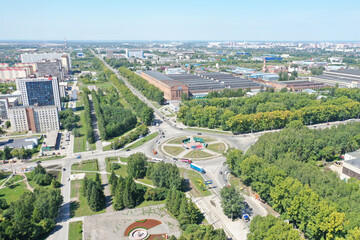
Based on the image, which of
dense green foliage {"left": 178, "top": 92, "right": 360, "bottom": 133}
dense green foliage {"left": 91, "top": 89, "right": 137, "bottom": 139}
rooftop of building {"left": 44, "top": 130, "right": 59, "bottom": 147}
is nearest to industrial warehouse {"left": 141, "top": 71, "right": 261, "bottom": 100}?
dense green foliage {"left": 178, "top": 92, "right": 360, "bottom": 133}

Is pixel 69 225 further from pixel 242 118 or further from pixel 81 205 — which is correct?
pixel 242 118

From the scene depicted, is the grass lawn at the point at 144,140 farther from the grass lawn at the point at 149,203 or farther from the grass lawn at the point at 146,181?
the grass lawn at the point at 149,203

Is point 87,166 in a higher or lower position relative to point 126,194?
lower

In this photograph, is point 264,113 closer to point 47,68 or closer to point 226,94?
point 226,94

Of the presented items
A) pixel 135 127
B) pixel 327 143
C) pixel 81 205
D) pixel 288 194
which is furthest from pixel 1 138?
pixel 327 143

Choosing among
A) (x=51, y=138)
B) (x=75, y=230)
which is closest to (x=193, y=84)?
(x=51, y=138)

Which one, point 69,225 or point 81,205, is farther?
point 81,205

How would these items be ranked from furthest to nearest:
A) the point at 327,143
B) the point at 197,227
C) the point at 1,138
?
the point at 1,138 < the point at 327,143 < the point at 197,227
